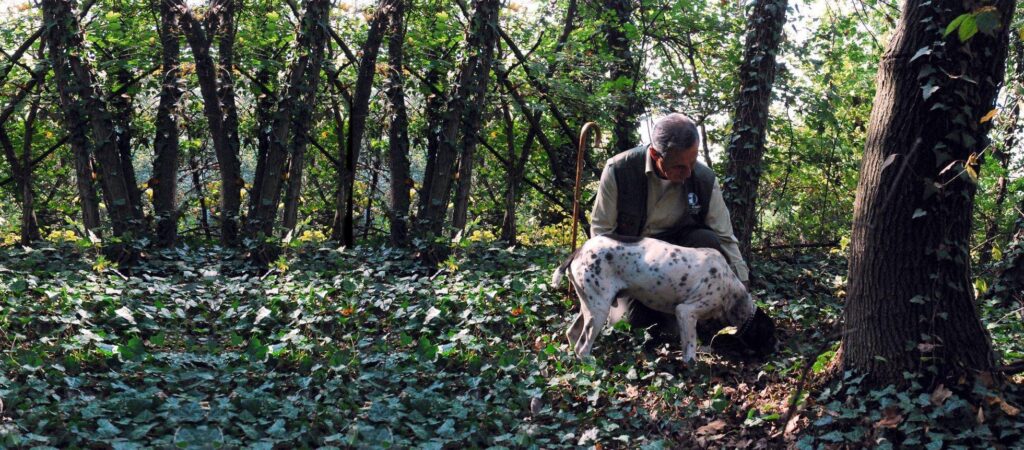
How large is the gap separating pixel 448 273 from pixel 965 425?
7.32 metres

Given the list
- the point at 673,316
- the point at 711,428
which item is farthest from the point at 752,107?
the point at 711,428

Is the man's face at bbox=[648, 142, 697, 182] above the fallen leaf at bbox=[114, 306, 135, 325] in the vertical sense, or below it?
above

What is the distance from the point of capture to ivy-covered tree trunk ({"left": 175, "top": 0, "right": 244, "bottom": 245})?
40.5 ft

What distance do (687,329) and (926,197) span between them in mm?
1990

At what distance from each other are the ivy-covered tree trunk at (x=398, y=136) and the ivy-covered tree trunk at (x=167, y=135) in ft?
11.0

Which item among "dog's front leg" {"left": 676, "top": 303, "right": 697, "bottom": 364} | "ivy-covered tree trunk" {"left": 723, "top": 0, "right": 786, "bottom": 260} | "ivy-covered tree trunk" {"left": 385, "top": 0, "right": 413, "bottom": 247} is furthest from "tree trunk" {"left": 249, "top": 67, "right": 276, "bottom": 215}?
"dog's front leg" {"left": 676, "top": 303, "right": 697, "bottom": 364}

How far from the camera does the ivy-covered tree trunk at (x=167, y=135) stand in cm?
1332

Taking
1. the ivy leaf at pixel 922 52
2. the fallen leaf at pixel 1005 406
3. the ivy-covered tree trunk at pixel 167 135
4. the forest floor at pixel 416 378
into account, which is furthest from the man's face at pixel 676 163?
the ivy-covered tree trunk at pixel 167 135

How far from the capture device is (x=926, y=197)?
4969 millimetres

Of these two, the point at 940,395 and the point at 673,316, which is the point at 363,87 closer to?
the point at 673,316

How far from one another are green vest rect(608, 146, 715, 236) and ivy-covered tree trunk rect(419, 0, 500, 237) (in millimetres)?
4930

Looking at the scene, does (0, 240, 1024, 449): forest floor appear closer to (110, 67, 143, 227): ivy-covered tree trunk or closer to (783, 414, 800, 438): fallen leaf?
(783, 414, 800, 438): fallen leaf

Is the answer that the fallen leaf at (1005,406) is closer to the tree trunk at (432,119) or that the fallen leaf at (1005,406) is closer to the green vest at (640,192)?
the green vest at (640,192)

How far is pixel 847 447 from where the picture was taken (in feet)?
15.4
